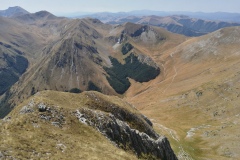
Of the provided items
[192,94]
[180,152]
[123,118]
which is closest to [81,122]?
[123,118]

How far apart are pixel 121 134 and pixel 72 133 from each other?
10428mm

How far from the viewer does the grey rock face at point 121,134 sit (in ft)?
139

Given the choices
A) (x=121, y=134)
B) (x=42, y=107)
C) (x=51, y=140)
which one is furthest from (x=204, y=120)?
(x=51, y=140)

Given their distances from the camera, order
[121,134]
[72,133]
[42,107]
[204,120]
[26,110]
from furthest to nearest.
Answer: [204,120], [121,134], [26,110], [42,107], [72,133]

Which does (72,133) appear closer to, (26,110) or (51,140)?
(51,140)

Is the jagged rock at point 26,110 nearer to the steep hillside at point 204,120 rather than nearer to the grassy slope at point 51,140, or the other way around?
the grassy slope at point 51,140

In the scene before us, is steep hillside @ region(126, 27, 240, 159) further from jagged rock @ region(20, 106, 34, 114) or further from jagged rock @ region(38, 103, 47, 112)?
jagged rock @ region(20, 106, 34, 114)

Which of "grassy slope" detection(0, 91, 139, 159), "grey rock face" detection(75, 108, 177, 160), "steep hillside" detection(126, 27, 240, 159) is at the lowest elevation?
"steep hillside" detection(126, 27, 240, 159)

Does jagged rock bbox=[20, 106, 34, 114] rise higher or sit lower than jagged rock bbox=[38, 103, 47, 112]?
lower

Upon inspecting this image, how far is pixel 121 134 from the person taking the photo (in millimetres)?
43969

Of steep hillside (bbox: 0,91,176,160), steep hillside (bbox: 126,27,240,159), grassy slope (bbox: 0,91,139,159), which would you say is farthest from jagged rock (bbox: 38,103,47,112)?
steep hillside (bbox: 126,27,240,159)

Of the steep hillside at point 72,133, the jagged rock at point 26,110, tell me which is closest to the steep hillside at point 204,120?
the steep hillside at point 72,133

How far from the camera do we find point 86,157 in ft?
98.8

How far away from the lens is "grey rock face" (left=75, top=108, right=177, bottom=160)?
42250 millimetres
